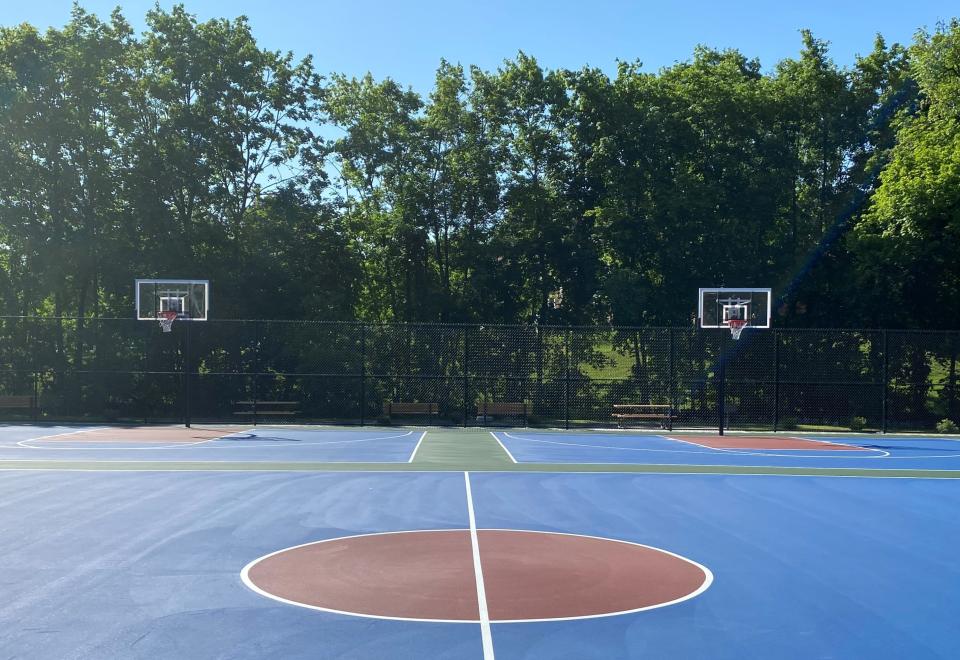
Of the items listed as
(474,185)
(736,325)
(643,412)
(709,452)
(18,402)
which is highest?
(474,185)

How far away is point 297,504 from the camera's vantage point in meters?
12.7

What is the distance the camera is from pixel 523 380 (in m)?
28.7

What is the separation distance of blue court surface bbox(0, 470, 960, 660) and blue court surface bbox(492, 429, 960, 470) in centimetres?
264

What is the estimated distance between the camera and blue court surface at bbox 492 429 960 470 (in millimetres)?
18953

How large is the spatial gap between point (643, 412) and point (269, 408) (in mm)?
11817

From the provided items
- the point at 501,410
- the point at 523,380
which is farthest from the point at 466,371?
the point at 523,380

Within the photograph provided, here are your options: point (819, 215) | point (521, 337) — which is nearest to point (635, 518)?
point (521, 337)

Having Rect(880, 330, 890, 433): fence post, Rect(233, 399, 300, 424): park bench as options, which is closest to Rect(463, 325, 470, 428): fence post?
Rect(233, 399, 300, 424): park bench

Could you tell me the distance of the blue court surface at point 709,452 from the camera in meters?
19.0

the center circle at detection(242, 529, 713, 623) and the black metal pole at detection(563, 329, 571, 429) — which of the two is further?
the black metal pole at detection(563, 329, 571, 429)

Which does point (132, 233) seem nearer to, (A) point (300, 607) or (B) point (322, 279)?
(B) point (322, 279)

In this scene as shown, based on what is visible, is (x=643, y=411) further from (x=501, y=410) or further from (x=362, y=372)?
(x=362, y=372)

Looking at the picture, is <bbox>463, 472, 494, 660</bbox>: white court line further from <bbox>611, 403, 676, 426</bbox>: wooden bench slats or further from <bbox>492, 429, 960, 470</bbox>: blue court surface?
<bbox>611, 403, 676, 426</bbox>: wooden bench slats

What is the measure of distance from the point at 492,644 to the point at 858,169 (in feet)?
109
